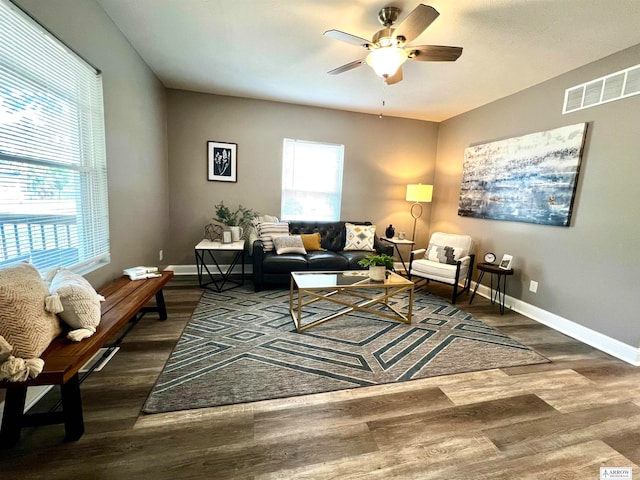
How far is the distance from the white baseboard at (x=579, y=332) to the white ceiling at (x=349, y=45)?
100 inches

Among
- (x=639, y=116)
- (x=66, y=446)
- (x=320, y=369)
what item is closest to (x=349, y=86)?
(x=639, y=116)

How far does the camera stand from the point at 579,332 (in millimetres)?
2736

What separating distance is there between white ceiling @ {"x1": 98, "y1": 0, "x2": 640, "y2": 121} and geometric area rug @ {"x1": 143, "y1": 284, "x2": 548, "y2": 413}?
104 inches

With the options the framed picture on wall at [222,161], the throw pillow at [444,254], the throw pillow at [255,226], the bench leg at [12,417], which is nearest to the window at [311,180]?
the throw pillow at [255,226]

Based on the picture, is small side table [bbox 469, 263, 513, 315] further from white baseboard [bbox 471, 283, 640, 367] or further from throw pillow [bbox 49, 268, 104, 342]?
throw pillow [bbox 49, 268, 104, 342]

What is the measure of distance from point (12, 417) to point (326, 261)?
9.49 ft

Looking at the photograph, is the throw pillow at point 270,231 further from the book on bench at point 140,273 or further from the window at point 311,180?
the book on bench at point 140,273

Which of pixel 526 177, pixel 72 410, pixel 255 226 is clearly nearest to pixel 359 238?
pixel 255 226

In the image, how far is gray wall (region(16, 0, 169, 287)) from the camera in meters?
1.89

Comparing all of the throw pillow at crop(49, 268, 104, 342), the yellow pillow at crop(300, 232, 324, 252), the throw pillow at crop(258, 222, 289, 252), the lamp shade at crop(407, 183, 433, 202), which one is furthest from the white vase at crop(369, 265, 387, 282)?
the throw pillow at crop(49, 268, 104, 342)

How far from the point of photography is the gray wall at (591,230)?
2.40 metres

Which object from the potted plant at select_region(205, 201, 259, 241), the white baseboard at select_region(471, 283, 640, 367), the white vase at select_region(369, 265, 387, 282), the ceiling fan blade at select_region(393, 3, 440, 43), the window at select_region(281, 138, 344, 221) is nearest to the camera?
the ceiling fan blade at select_region(393, 3, 440, 43)

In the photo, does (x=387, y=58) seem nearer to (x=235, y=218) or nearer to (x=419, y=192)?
(x=419, y=192)

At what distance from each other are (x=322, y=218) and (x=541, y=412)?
3580 mm
